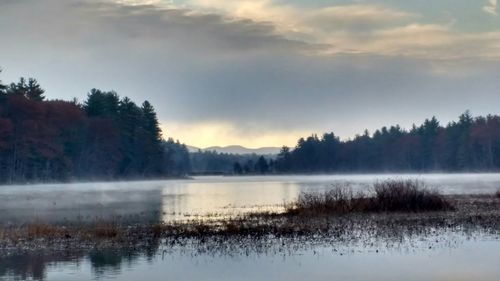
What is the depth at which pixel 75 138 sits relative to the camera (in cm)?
12325

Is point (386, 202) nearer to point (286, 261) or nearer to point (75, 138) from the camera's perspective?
point (286, 261)

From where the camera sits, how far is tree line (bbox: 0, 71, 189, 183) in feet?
341

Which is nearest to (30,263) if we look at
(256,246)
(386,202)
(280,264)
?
(280,264)

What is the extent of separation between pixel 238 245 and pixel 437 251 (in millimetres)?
7494

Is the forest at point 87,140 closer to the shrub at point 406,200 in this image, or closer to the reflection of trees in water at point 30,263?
the shrub at point 406,200

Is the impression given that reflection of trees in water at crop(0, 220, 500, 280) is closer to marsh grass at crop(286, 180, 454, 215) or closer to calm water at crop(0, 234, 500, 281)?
calm water at crop(0, 234, 500, 281)

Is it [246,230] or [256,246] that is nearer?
[256,246]

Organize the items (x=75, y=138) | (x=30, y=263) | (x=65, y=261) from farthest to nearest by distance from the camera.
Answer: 1. (x=75, y=138)
2. (x=65, y=261)
3. (x=30, y=263)

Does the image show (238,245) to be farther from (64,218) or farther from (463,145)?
(463,145)

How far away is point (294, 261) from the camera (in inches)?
883

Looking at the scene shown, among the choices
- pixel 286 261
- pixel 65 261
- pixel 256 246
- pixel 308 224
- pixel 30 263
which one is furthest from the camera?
pixel 308 224

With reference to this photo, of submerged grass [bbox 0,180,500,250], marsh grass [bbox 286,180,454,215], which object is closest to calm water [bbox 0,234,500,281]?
submerged grass [bbox 0,180,500,250]

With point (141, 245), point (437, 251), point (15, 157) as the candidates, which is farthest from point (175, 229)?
point (15, 157)

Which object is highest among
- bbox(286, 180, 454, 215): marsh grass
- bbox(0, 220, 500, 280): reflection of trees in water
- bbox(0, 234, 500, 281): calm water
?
bbox(286, 180, 454, 215): marsh grass
